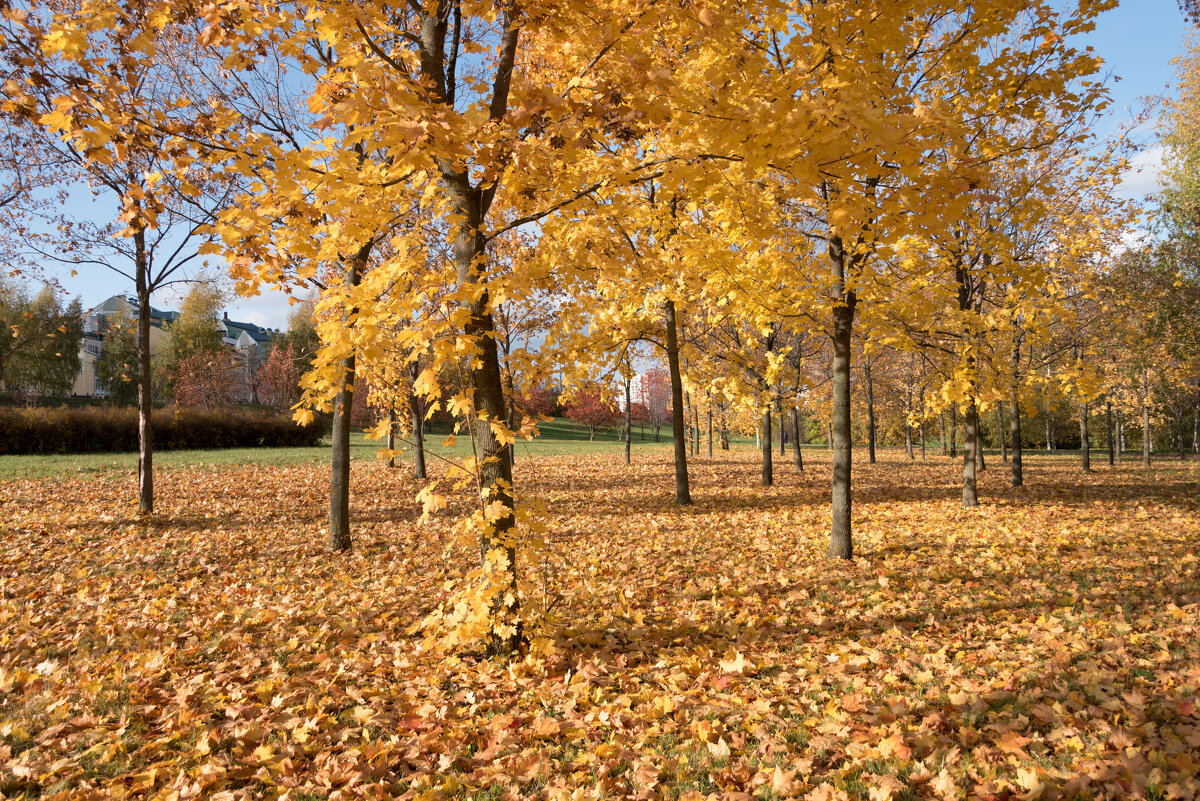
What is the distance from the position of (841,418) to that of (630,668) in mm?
4462

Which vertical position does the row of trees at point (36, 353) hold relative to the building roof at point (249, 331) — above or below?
below

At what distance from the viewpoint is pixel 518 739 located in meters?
3.17

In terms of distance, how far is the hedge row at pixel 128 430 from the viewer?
66.1 feet

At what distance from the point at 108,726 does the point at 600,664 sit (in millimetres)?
2982

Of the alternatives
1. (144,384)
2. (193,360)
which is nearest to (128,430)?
(144,384)

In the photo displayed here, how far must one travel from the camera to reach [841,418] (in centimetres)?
703

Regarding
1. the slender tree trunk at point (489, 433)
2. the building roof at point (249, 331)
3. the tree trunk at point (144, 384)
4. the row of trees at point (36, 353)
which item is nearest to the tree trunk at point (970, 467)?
the slender tree trunk at point (489, 433)

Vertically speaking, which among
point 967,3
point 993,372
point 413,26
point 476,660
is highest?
point 413,26

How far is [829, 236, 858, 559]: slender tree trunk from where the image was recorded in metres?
6.95

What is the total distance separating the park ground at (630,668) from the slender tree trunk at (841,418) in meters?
0.42

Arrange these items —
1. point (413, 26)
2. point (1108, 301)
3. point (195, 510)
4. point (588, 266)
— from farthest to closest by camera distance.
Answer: point (1108, 301), point (195, 510), point (413, 26), point (588, 266)

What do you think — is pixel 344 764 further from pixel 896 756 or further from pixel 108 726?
pixel 896 756

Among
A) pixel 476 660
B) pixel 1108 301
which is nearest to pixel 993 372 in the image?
pixel 1108 301

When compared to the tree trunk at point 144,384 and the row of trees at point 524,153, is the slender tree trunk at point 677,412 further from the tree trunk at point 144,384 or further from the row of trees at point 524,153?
the tree trunk at point 144,384
